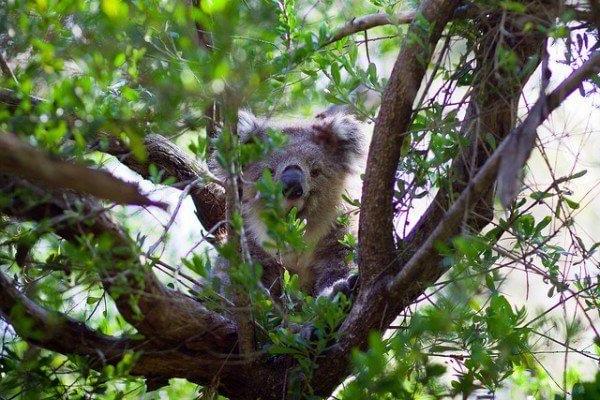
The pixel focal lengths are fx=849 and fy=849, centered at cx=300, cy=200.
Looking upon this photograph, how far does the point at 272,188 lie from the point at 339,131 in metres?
2.63

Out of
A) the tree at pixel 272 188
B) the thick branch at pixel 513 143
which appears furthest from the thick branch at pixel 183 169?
the thick branch at pixel 513 143

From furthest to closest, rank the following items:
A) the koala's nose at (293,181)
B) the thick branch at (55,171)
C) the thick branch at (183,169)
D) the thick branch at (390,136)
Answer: the koala's nose at (293,181)
the thick branch at (183,169)
the thick branch at (390,136)
the thick branch at (55,171)

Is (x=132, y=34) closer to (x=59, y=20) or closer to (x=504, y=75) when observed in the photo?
(x=59, y=20)

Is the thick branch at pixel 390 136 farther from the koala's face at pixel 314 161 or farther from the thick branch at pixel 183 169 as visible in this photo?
the koala's face at pixel 314 161

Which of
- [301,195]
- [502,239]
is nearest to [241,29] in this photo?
[502,239]

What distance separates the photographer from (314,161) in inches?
194

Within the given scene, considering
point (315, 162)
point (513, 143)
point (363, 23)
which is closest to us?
point (513, 143)

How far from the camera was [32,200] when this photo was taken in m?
2.23

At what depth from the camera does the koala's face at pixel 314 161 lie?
4691 millimetres

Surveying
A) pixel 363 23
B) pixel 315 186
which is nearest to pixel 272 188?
pixel 363 23

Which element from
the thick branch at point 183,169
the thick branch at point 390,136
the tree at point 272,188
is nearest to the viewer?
the tree at point 272,188

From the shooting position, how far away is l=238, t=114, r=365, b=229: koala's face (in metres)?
4.69

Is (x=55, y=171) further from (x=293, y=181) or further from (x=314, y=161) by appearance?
(x=314, y=161)

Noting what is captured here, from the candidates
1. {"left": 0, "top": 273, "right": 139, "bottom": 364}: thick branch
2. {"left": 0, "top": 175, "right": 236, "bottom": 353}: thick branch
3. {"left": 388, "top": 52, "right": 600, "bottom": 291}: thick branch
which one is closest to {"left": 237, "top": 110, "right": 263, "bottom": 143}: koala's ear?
{"left": 0, "top": 175, "right": 236, "bottom": 353}: thick branch
